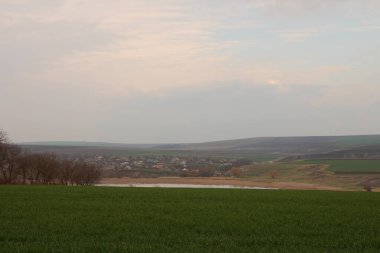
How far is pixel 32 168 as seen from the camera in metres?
69.7

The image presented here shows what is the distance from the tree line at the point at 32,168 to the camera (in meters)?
67.6

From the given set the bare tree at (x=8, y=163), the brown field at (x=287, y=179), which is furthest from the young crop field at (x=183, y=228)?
the brown field at (x=287, y=179)

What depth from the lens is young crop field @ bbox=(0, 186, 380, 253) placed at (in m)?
15.3

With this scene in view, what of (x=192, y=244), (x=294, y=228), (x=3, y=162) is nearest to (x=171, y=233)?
(x=192, y=244)

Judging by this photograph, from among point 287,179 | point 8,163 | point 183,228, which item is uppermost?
point 8,163

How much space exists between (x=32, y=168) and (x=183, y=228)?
55.0m

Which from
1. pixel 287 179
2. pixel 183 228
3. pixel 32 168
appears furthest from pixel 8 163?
pixel 287 179

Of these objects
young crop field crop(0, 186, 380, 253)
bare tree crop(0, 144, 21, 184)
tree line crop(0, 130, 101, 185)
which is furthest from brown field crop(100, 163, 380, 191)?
young crop field crop(0, 186, 380, 253)

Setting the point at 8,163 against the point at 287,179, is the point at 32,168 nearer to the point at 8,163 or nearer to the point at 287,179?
the point at 8,163

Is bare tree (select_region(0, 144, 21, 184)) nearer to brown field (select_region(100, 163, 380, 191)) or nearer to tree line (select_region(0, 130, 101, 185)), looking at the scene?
tree line (select_region(0, 130, 101, 185))

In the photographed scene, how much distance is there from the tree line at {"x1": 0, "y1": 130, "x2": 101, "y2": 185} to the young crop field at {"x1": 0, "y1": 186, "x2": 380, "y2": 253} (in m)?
42.1

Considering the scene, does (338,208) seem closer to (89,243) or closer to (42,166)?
(89,243)

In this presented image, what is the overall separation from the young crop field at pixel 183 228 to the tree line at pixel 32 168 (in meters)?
42.1

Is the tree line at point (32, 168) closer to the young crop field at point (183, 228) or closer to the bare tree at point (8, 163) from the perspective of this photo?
the bare tree at point (8, 163)
